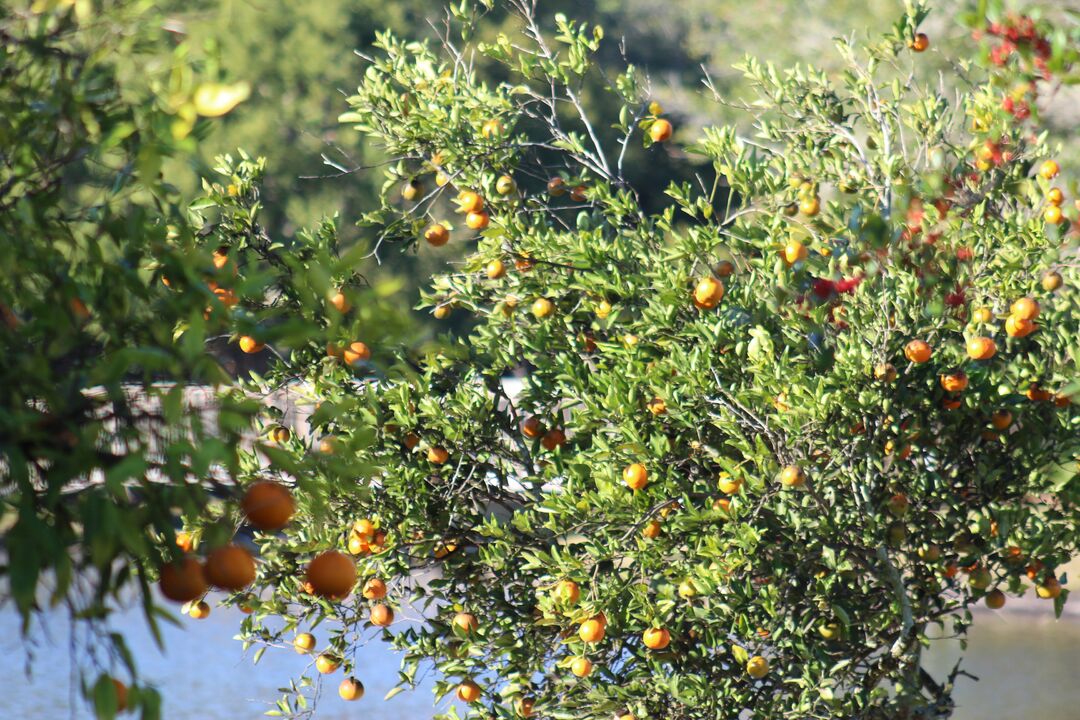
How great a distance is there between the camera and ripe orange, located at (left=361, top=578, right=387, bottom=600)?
11.2 feet

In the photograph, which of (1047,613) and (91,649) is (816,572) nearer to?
(91,649)

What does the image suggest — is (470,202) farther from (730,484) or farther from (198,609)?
(198,609)

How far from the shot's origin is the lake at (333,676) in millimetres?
7621

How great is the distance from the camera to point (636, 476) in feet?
10.4

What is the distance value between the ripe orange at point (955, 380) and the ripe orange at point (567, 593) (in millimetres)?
1243

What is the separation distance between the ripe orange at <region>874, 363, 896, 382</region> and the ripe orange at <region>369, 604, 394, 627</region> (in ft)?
5.19

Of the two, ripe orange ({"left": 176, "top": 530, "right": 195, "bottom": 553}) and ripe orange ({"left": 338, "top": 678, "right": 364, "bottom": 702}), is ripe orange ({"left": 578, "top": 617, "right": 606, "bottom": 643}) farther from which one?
ripe orange ({"left": 176, "top": 530, "right": 195, "bottom": 553})

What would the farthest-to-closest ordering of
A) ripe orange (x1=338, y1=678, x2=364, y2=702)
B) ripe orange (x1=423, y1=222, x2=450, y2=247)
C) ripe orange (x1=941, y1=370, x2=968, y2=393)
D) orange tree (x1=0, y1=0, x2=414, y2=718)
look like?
1. ripe orange (x1=423, y1=222, x2=450, y2=247)
2. ripe orange (x1=338, y1=678, x2=364, y2=702)
3. ripe orange (x1=941, y1=370, x2=968, y2=393)
4. orange tree (x1=0, y1=0, x2=414, y2=718)

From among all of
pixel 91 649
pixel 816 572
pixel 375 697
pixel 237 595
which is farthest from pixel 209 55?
pixel 375 697

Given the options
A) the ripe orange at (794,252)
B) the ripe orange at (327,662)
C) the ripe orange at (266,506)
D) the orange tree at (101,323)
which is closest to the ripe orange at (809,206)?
the ripe orange at (794,252)

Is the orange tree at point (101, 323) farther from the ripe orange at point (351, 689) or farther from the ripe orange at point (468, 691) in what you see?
the ripe orange at point (351, 689)

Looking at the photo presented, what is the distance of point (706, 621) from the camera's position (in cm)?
336

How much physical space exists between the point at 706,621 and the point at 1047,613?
26.8 feet

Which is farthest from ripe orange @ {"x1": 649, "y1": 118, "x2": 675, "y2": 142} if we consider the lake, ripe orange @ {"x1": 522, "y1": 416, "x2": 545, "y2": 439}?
the lake
